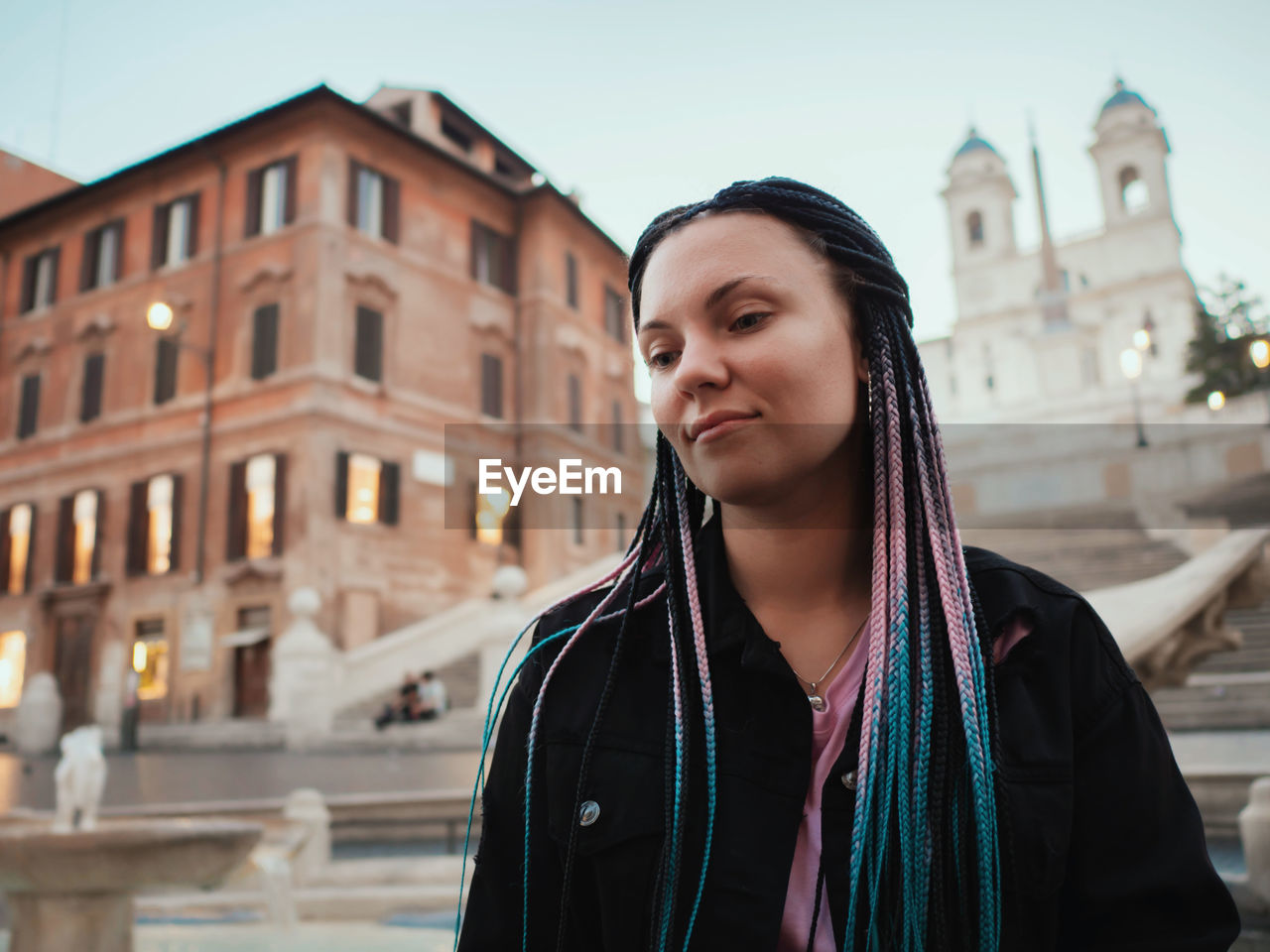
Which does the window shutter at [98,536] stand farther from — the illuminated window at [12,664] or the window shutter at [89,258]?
the window shutter at [89,258]

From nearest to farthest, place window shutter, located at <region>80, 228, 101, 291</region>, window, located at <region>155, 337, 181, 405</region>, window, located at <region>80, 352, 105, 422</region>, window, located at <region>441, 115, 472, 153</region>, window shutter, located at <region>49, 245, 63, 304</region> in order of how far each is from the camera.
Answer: window, located at <region>155, 337, 181, 405</region> → window, located at <region>80, 352, 105, 422</region> → window shutter, located at <region>80, 228, 101, 291</region> → window shutter, located at <region>49, 245, 63, 304</region> → window, located at <region>441, 115, 472, 153</region>

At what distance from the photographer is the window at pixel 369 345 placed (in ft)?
48.1

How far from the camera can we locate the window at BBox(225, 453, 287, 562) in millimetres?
13633

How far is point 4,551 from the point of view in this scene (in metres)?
16.2

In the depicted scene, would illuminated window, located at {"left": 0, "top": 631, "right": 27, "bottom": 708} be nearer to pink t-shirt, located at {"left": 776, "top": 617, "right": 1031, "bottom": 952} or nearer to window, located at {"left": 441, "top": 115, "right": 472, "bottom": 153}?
window, located at {"left": 441, "top": 115, "right": 472, "bottom": 153}

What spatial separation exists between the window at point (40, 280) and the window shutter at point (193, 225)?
332cm

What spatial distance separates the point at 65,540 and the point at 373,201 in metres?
7.39

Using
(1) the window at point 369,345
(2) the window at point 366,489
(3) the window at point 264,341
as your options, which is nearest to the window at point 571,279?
(1) the window at point 369,345

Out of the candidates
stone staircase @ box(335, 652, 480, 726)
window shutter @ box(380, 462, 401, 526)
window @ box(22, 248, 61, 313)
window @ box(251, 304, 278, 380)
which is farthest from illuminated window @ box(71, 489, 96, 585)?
stone staircase @ box(335, 652, 480, 726)

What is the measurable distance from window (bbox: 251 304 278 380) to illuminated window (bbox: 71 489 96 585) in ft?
11.9

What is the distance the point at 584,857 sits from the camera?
107 cm

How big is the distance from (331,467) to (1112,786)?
13.8 m

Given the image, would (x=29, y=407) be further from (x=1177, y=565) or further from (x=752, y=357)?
(x=752, y=357)

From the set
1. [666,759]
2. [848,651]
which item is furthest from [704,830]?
[848,651]
